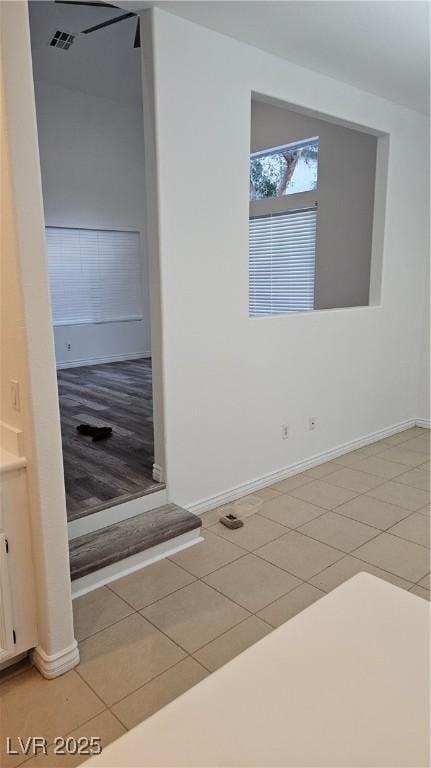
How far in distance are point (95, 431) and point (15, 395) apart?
7.03ft

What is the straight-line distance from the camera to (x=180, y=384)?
302cm

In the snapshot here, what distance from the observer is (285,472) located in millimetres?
3869

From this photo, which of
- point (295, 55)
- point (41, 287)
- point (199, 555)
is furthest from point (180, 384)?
point (295, 55)

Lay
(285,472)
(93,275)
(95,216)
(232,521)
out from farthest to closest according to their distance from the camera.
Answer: (93,275)
(95,216)
(285,472)
(232,521)

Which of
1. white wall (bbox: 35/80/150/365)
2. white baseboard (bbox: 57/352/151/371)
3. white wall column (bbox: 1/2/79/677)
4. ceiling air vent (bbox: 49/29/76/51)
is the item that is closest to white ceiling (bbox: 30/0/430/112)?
ceiling air vent (bbox: 49/29/76/51)

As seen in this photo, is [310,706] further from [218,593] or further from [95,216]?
[95,216]

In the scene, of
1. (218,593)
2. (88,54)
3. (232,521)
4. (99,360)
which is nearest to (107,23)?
(88,54)

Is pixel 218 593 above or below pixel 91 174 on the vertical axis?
below

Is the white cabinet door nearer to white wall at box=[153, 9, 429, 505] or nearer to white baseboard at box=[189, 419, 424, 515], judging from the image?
white wall at box=[153, 9, 429, 505]

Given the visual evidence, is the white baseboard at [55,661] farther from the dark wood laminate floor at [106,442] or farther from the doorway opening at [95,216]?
the doorway opening at [95,216]

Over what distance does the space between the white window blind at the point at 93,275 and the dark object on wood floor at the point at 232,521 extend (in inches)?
191

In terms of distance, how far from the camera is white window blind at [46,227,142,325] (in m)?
7.06

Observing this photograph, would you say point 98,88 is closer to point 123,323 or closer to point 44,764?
point 123,323

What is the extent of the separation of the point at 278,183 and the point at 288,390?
309cm
